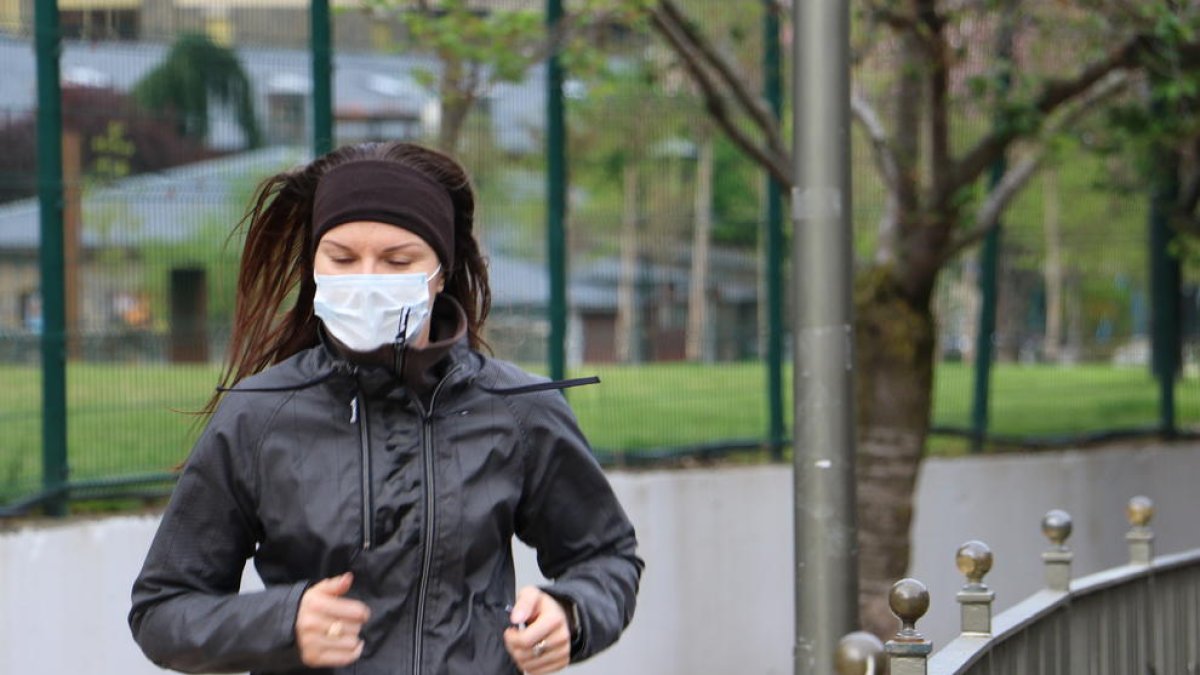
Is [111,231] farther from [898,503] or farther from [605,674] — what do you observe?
[898,503]

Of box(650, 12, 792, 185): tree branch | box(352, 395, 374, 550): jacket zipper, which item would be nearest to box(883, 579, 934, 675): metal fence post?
box(352, 395, 374, 550): jacket zipper

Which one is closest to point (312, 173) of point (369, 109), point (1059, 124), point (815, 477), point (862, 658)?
point (862, 658)

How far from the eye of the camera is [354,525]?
251cm

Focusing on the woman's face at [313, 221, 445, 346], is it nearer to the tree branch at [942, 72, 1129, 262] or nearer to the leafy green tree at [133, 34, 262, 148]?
the leafy green tree at [133, 34, 262, 148]

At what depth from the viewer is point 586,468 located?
274 cm

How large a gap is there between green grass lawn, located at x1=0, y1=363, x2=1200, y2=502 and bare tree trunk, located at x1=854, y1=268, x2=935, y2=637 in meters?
1.31

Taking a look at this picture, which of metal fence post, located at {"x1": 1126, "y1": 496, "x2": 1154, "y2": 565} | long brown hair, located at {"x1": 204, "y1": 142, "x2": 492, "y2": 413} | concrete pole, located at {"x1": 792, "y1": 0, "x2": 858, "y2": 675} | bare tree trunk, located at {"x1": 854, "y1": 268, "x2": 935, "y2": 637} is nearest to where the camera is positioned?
long brown hair, located at {"x1": 204, "y1": 142, "x2": 492, "y2": 413}

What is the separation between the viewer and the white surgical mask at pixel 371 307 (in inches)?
102

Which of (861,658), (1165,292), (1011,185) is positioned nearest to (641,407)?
(1011,185)

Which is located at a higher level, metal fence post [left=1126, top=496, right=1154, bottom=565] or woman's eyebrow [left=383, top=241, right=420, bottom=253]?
woman's eyebrow [left=383, top=241, right=420, bottom=253]

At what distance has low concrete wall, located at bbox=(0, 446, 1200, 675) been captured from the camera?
7617 millimetres

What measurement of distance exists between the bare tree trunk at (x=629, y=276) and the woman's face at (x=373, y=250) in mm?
7553

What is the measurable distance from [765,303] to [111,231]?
13.2ft

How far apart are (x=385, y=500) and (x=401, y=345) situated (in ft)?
0.77
